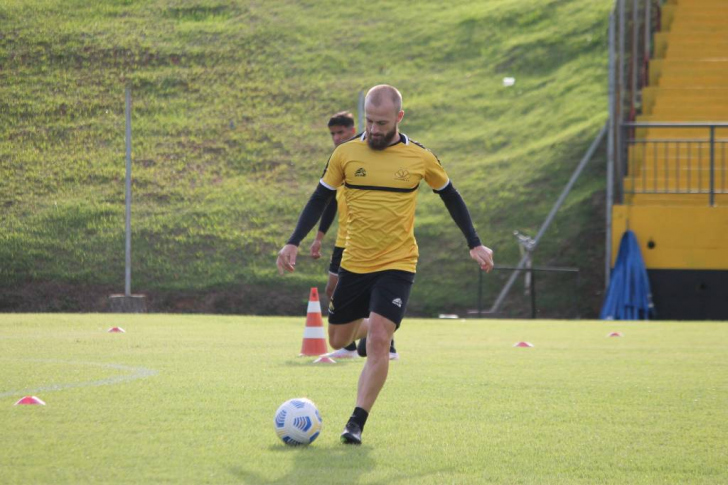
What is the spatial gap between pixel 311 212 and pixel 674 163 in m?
18.0

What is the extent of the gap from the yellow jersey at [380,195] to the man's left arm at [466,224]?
0.29m

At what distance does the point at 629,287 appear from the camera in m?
→ 20.8

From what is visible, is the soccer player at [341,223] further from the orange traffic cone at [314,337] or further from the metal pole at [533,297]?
the metal pole at [533,297]

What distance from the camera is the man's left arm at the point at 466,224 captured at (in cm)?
703

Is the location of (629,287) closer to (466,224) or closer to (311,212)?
(466,224)

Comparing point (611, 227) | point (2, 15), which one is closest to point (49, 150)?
point (2, 15)

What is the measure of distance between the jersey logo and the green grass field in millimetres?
1480

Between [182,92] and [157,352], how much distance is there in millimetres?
22709

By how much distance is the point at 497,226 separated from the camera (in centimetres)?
2547

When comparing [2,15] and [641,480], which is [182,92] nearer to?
[2,15]

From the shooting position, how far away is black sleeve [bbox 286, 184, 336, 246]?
6871 millimetres

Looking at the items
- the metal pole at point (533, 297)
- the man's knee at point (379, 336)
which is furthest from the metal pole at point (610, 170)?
the man's knee at point (379, 336)

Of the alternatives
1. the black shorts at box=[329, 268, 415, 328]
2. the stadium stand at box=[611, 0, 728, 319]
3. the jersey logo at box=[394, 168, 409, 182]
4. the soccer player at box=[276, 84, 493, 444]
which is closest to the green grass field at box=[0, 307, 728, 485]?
the black shorts at box=[329, 268, 415, 328]

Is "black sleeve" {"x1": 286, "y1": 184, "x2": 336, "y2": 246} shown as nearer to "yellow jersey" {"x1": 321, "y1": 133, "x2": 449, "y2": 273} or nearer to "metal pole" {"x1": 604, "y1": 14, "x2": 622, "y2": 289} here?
"yellow jersey" {"x1": 321, "y1": 133, "x2": 449, "y2": 273}
